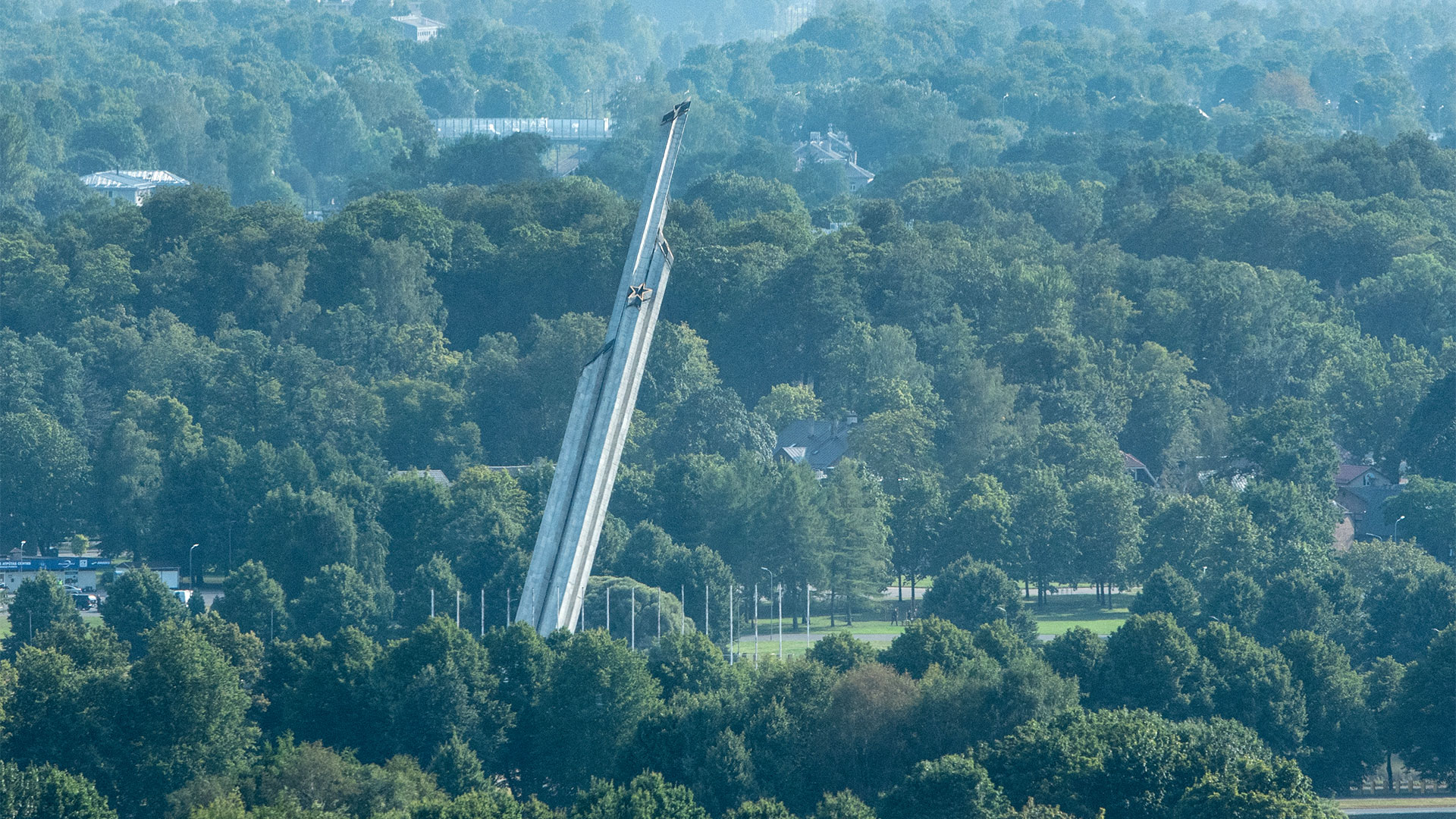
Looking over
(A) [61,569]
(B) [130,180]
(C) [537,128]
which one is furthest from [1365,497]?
(C) [537,128]

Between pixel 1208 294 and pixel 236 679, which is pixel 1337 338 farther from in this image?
pixel 236 679

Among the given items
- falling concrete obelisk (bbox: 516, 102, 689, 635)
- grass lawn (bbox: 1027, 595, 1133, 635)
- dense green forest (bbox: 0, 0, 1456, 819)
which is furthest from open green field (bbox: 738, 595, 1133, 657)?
falling concrete obelisk (bbox: 516, 102, 689, 635)

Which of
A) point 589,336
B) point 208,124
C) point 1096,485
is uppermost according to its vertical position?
point 208,124

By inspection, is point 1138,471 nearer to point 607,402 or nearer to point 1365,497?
point 1365,497

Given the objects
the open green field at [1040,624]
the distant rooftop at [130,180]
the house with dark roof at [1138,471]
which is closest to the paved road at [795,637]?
the open green field at [1040,624]

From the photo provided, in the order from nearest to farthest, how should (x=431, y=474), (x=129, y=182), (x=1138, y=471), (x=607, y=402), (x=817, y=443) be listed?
(x=607, y=402) → (x=431, y=474) → (x=1138, y=471) → (x=817, y=443) → (x=129, y=182)

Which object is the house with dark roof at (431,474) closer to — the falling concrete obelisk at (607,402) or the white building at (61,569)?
the white building at (61,569)

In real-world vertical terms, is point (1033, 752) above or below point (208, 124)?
below

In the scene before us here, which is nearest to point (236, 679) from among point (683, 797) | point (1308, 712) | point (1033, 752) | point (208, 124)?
point (683, 797)
